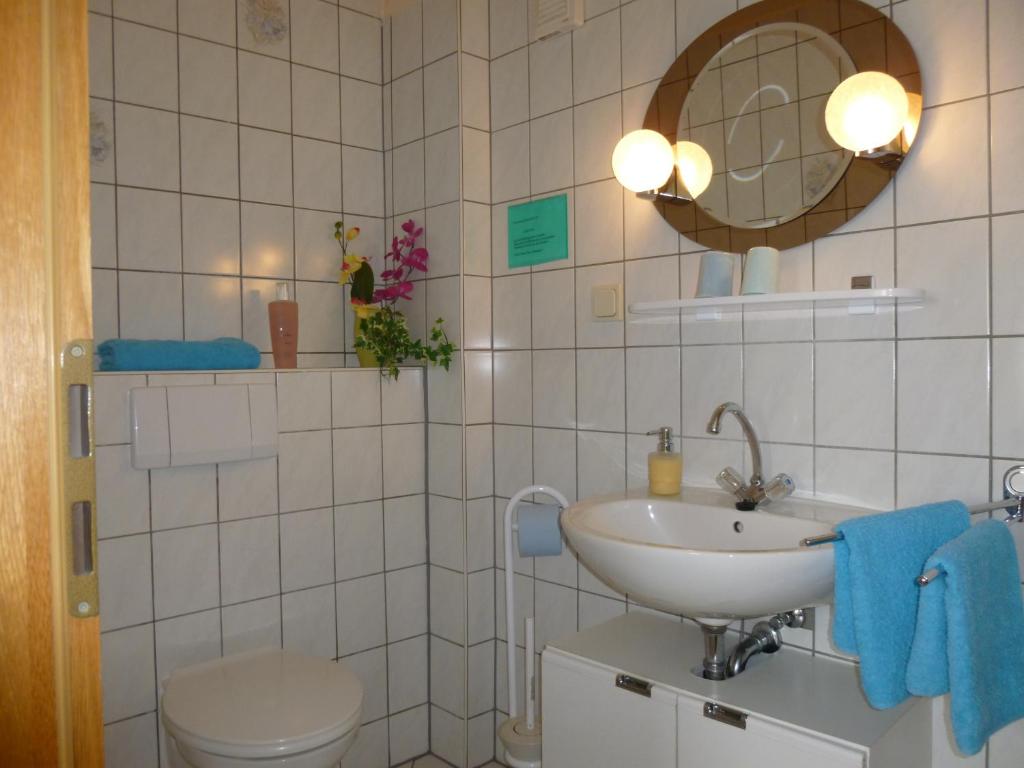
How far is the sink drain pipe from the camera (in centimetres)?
189

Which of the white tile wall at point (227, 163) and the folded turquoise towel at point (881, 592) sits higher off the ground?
the white tile wall at point (227, 163)

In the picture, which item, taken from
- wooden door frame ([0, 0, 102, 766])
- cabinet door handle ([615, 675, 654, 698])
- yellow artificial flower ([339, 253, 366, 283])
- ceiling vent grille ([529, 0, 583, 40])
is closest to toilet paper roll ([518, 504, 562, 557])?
cabinet door handle ([615, 675, 654, 698])

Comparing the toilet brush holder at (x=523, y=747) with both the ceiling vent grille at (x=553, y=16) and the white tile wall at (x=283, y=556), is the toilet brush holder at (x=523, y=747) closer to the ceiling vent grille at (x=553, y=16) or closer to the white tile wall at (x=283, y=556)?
the white tile wall at (x=283, y=556)

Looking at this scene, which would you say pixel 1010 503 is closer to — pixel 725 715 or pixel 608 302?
pixel 725 715

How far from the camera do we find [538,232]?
2.15 meters

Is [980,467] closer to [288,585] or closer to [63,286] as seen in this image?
[63,286]

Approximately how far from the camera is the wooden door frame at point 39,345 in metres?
0.69

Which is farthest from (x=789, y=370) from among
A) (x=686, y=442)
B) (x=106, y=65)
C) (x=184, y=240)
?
(x=106, y=65)

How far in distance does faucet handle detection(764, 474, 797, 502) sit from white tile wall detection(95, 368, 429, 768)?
3.48 feet

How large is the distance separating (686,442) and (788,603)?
56 centimetres

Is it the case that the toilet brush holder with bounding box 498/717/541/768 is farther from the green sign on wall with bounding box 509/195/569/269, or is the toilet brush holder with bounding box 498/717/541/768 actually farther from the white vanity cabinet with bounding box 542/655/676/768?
the green sign on wall with bounding box 509/195/569/269

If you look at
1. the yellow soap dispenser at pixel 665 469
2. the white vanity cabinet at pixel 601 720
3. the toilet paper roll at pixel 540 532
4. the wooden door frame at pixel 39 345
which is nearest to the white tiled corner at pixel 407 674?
the toilet paper roll at pixel 540 532

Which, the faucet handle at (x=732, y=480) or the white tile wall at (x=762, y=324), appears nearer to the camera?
the white tile wall at (x=762, y=324)

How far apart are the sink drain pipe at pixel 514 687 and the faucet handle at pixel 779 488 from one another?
0.55 meters
